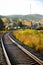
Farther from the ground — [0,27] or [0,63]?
[0,63]

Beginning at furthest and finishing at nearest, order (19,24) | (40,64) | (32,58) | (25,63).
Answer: (19,24) → (32,58) → (25,63) → (40,64)

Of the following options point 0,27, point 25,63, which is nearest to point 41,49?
point 25,63

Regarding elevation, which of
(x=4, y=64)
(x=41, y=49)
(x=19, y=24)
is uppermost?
(x=4, y=64)

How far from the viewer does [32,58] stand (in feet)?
42.4

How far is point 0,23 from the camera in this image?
11500cm

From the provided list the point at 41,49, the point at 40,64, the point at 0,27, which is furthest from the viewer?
the point at 0,27

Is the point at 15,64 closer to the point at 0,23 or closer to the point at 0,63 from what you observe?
the point at 0,63

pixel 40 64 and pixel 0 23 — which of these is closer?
pixel 40 64

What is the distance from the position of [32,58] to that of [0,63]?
2.08 metres

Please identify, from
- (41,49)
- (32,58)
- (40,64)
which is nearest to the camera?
(40,64)

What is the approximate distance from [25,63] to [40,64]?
1.05 m

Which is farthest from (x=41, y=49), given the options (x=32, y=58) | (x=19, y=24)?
(x=19, y=24)

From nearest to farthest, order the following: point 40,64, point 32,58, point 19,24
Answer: point 40,64, point 32,58, point 19,24

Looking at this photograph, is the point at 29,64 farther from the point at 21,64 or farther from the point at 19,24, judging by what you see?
the point at 19,24
